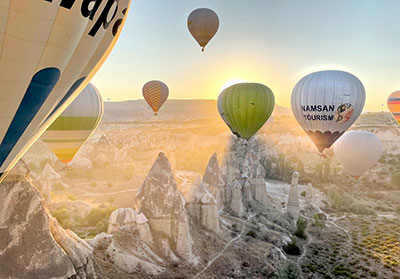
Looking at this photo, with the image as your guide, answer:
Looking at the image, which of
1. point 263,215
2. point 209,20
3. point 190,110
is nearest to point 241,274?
point 263,215

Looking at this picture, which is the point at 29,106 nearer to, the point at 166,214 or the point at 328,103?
the point at 166,214

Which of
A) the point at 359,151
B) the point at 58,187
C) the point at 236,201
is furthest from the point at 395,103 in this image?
the point at 58,187

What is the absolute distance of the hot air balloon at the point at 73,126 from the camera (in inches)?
655

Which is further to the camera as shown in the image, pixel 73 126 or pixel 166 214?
pixel 73 126

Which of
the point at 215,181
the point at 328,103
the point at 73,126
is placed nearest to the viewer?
the point at 73,126

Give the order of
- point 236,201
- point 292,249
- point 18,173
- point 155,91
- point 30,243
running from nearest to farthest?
point 30,243
point 18,173
point 292,249
point 236,201
point 155,91

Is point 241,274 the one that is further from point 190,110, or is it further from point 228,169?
point 190,110

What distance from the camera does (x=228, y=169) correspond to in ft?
103

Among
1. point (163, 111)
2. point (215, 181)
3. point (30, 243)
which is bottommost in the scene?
point (163, 111)

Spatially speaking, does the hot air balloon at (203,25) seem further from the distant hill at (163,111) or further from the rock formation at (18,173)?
the distant hill at (163,111)

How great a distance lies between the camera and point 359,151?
98.7ft

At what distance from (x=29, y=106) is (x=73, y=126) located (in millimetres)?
11084

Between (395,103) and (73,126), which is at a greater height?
(395,103)

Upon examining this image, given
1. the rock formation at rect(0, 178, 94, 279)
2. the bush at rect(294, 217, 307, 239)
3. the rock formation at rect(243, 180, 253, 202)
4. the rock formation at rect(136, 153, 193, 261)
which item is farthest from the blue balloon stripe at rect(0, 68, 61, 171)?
the bush at rect(294, 217, 307, 239)
